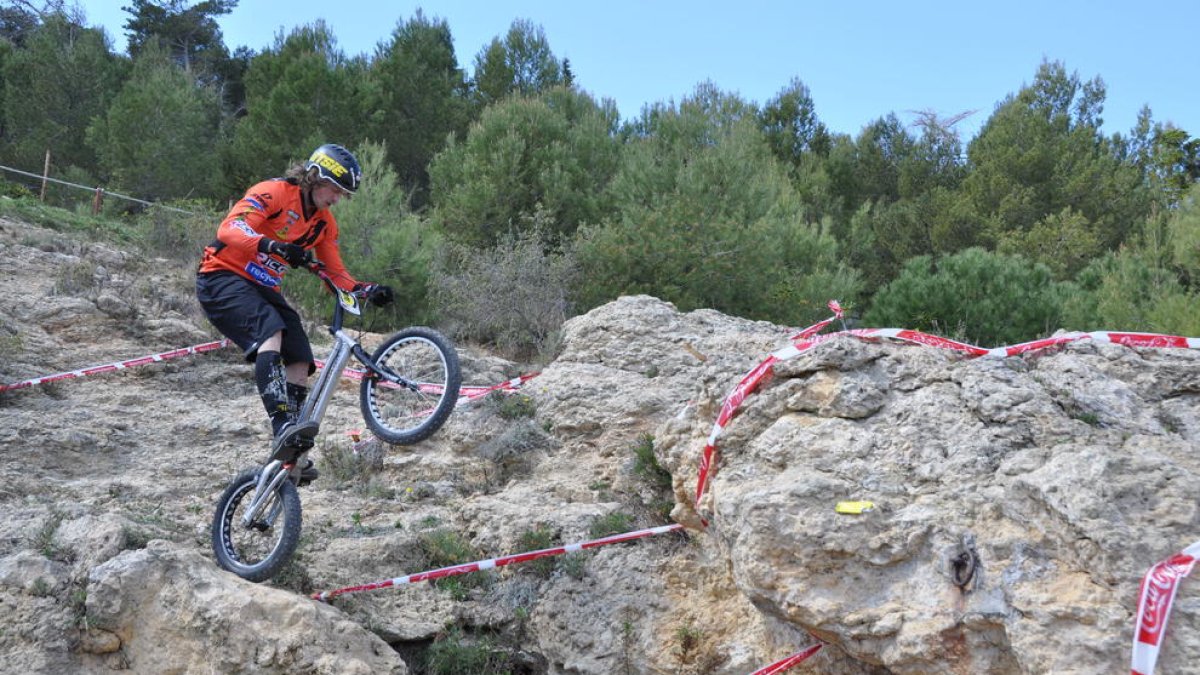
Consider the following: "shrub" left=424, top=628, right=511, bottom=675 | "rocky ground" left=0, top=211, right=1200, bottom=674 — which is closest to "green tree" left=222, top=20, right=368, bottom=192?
"rocky ground" left=0, top=211, right=1200, bottom=674

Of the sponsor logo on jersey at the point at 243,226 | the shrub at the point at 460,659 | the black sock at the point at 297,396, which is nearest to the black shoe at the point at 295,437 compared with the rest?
the black sock at the point at 297,396

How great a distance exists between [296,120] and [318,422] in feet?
73.3

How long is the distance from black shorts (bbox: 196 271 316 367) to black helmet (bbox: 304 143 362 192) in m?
0.69

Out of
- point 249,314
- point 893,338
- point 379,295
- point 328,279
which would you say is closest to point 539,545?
point 379,295

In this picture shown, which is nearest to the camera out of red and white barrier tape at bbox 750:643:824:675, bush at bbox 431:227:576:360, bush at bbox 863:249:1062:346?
red and white barrier tape at bbox 750:643:824:675

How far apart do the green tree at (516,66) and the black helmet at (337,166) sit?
24.8m

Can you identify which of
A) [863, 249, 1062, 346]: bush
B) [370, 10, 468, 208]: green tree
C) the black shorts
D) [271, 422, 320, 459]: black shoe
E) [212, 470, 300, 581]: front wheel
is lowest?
[212, 470, 300, 581]: front wheel

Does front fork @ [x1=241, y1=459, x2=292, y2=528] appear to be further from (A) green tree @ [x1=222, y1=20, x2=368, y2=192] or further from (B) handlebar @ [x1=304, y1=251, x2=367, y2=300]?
(A) green tree @ [x1=222, y1=20, x2=368, y2=192]

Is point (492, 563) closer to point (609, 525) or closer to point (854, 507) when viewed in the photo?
point (609, 525)

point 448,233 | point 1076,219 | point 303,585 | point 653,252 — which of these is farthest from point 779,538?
point 1076,219

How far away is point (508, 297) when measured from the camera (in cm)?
1443

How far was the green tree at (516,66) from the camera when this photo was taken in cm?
2958

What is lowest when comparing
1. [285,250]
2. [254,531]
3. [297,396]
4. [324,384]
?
[254,531]

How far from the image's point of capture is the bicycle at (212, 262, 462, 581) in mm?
4984
